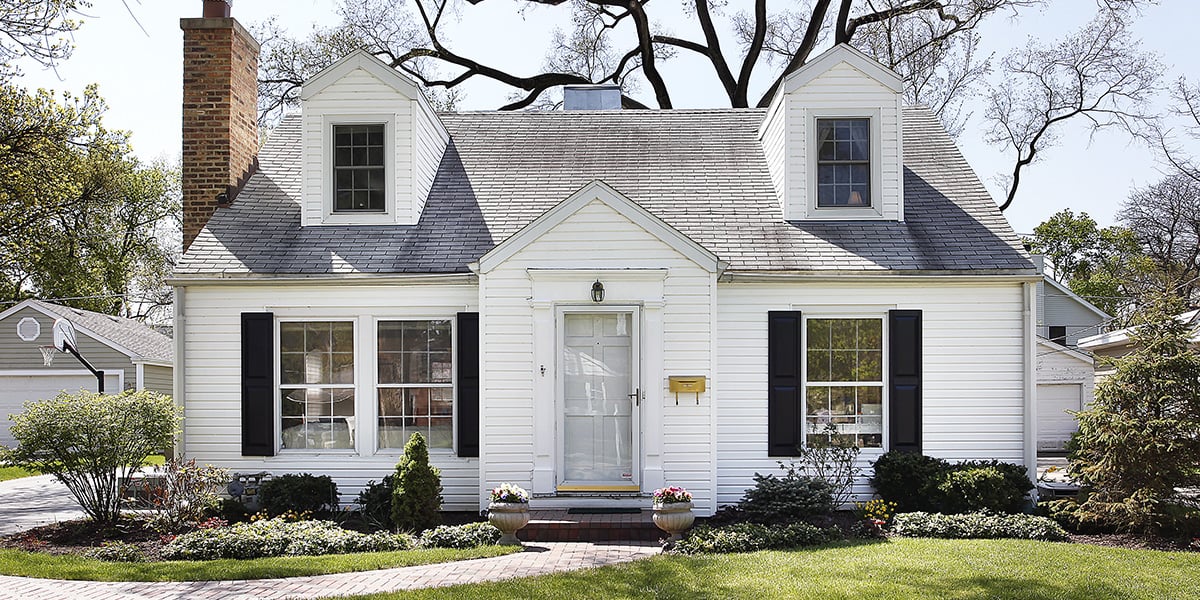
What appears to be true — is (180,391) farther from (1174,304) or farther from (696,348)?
(1174,304)

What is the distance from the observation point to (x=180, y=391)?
12.3 metres

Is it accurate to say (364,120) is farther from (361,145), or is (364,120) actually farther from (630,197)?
(630,197)

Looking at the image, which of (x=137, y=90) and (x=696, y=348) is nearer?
(x=137, y=90)

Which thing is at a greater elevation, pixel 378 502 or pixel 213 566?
pixel 378 502

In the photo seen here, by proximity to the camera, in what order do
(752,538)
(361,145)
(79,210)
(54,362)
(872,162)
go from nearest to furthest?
(752,538) < (872,162) < (361,145) < (54,362) < (79,210)

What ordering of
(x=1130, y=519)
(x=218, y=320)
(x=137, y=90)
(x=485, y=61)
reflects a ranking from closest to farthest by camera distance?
(x=137, y=90)
(x=1130, y=519)
(x=218, y=320)
(x=485, y=61)

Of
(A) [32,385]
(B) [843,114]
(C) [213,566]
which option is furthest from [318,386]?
(A) [32,385]

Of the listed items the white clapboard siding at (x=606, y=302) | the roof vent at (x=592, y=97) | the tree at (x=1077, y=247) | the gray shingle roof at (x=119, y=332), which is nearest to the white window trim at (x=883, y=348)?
the white clapboard siding at (x=606, y=302)

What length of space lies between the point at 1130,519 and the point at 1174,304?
2.41 metres

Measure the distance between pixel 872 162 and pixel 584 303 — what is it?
178 inches

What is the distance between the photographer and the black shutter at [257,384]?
1227 cm

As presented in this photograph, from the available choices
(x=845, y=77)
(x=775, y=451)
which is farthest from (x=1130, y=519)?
(x=845, y=77)

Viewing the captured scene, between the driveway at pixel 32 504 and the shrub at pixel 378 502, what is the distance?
12.0 ft

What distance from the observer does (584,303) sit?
1165cm
